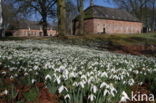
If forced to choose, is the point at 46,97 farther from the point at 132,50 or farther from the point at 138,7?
the point at 138,7

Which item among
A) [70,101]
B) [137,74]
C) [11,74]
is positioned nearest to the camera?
[70,101]

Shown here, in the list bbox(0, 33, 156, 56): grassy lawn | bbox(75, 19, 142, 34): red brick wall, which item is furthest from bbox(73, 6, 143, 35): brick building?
bbox(0, 33, 156, 56): grassy lawn

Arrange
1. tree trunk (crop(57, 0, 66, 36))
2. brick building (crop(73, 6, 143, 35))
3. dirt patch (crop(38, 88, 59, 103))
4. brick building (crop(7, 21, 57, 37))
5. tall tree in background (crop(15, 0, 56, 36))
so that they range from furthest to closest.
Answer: brick building (crop(7, 21, 57, 37))
brick building (crop(73, 6, 143, 35))
tall tree in background (crop(15, 0, 56, 36))
tree trunk (crop(57, 0, 66, 36))
dirt patch (crop(38, 88, 59, 103))

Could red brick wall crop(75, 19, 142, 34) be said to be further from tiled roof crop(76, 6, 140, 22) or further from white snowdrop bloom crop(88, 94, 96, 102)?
white snowdrop bloom crop(88, 94, 96, 102)

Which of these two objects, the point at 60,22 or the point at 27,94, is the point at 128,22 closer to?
the point at 60,22

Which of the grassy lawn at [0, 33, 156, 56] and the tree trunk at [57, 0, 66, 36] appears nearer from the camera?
the grassy lawn at [0, 33, 156, 56]

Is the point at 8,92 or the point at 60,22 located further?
the point at 60,22

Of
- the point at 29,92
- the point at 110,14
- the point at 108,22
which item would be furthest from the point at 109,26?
the point at 29,92

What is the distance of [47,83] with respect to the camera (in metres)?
5.21

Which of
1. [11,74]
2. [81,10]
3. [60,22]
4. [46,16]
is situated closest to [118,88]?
[11,74]

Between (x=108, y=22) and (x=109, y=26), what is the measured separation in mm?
2206

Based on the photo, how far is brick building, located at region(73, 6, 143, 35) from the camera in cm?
8088

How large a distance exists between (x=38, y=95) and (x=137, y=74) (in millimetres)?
3372

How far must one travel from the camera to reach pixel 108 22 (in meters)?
86.1
